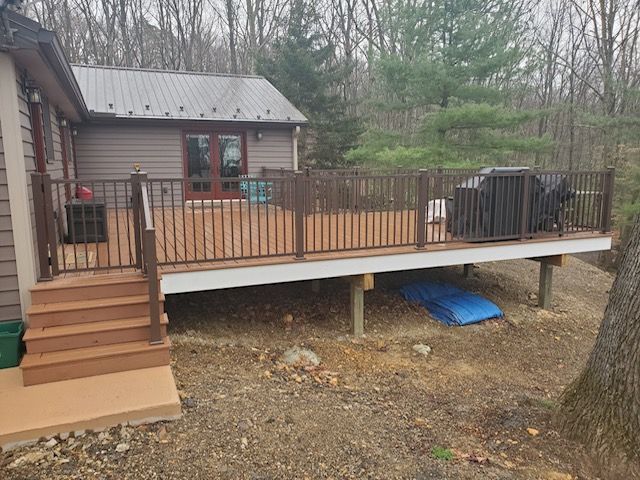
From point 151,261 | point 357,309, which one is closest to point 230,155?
point 357,309

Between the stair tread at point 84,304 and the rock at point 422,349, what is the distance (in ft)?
9.82

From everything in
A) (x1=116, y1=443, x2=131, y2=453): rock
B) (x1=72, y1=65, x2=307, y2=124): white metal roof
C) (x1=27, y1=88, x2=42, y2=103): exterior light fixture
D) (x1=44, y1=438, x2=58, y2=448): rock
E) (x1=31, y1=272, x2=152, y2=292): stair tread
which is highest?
(x1=72, y1=65, x2=307, y2=124): white metal roof

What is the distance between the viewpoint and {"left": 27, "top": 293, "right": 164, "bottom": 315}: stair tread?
3.86 m

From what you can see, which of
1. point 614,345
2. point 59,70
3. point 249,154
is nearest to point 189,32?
point 249,154

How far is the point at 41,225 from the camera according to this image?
4.04 m

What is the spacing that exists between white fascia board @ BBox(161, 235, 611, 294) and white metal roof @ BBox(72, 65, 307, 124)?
240 inches

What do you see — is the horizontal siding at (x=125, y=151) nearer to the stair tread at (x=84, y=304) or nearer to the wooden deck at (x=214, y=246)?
the wooden deck at (x=214, y=246)

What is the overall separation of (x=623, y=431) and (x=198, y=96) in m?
10.8

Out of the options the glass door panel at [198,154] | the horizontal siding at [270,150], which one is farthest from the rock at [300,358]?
the horizontal siding at [270,150]

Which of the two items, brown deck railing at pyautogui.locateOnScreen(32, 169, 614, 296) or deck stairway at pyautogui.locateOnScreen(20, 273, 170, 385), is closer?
deck stairway at pyautogui.locateOnScreen(20, 273, 170, 385)

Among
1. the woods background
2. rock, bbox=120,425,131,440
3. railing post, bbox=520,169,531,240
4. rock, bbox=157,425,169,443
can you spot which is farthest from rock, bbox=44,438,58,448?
the woods background

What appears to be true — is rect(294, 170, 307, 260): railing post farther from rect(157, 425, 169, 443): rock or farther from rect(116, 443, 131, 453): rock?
rect(116, 443, 131, 453): rock

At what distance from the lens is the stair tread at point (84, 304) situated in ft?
12.7

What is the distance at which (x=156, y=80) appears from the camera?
476 inches
